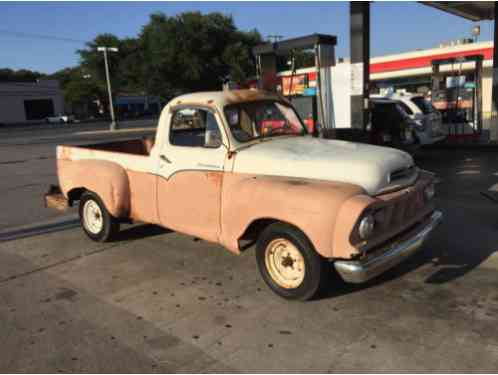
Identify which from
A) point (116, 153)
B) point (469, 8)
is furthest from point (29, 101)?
point (116, 153)

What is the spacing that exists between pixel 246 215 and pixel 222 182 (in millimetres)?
544

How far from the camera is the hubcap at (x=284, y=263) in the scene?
4055mm

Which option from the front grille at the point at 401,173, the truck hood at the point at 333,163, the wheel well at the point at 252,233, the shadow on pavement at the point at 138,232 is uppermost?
the truck hood at the point at 333,163

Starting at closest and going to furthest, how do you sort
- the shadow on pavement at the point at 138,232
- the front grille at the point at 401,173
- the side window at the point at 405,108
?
the front grille at the point at 401,173
the shadow on pavement at the point at 138,232
the side window at the point at 405,108

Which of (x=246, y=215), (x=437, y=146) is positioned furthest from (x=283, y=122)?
(x=437, y=146)

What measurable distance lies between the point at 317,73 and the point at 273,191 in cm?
751

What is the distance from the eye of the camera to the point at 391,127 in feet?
39.8

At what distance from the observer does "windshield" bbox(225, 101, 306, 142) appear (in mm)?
4836

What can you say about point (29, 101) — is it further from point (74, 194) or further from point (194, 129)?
point (194, 129)

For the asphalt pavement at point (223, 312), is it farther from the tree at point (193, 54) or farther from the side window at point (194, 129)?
the tree at point (193, 54)

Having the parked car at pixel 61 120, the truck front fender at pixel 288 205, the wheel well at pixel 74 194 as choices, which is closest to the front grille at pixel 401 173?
the truck front fender at pixel 288 205

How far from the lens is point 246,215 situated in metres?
4.19

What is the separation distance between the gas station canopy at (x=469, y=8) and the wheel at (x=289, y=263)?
40.1 ft

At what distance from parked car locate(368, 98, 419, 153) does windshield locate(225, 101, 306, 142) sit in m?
6.84
